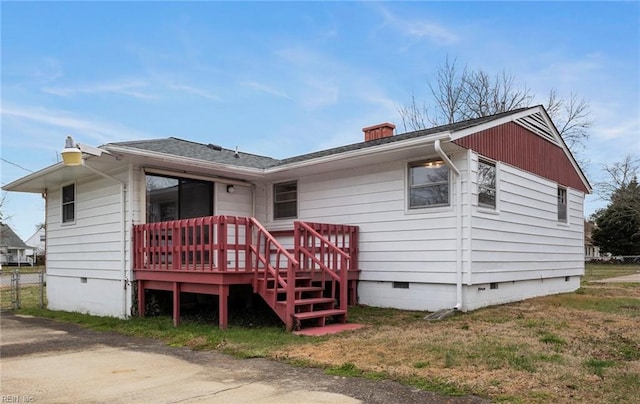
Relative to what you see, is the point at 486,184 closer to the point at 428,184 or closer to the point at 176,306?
the point at 428,184

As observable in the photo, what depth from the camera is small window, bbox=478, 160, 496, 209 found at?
8.51 metres

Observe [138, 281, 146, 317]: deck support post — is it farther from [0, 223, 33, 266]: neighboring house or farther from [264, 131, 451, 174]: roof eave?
[0, 223, 33, 266]: neighboring house

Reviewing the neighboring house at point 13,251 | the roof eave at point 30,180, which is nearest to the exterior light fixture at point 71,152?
the roof eave at point 30,180

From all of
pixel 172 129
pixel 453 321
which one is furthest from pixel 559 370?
pixel 172 129

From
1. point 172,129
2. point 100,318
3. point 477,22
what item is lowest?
point 100,318

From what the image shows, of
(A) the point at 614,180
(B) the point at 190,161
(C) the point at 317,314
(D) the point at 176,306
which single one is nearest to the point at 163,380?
(C) the point at 317,314

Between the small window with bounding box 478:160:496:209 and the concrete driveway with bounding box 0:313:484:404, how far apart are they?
5.07 metres

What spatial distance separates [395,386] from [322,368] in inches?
35.6

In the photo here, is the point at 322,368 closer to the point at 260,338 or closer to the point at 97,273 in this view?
the point at 260,338

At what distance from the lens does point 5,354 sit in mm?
6000

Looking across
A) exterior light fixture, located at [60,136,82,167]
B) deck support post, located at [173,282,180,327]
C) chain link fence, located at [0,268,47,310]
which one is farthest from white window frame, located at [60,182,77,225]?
deck support post, located at [173,282,180,327]

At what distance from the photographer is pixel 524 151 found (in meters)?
10.0

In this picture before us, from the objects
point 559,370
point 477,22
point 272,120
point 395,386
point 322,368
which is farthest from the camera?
point 272,120

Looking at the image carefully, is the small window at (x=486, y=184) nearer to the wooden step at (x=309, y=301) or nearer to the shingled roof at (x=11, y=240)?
the wooden step at (x=309, y=301)
